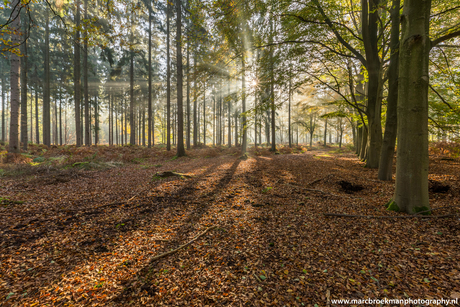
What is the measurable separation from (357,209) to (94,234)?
205 inches

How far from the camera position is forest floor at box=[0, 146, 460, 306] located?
1978mm

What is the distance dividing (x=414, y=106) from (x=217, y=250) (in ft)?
14.7

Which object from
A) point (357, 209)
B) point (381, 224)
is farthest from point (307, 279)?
point (357, 209)

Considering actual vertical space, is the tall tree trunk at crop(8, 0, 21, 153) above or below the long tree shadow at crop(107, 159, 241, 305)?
above

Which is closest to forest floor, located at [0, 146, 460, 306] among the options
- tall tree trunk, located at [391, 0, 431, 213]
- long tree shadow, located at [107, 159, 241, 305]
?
long tree shadow, located at [107, 159, 241, 305]

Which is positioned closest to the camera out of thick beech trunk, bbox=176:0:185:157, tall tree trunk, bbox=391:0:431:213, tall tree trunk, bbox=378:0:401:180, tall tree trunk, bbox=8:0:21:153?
tall tree trunk, bbox=391:0:431:213

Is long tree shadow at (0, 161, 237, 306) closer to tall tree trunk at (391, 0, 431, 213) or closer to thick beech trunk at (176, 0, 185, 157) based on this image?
tall tree trunk at (391, 0, 431, 213)

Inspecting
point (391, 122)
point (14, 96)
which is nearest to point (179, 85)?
point (14, 96)

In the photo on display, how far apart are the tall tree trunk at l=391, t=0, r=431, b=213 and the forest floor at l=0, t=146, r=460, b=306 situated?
0.55 meters

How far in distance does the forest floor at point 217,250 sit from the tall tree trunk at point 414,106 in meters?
0.55

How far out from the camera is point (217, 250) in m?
2.76

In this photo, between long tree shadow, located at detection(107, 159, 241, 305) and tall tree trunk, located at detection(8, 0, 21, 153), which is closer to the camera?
long tree shadow, located at detection(107, 159, 241, 305)

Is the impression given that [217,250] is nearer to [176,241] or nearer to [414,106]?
[176,241]

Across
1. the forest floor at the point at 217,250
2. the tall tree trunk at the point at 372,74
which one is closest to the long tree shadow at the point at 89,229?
the forest floor at the point at 217,250
